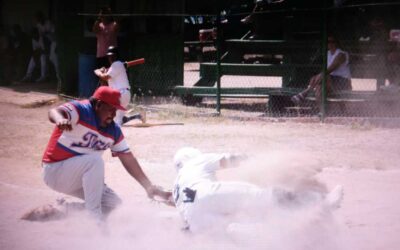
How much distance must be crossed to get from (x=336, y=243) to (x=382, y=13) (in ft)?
35.8

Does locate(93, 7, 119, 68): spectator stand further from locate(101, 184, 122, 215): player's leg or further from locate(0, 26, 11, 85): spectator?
locate(101, 184, 122, 215): player's leg

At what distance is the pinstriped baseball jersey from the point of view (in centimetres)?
534

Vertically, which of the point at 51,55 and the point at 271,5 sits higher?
the point at 271,5

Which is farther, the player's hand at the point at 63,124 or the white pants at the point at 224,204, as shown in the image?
the player's hand at the point at 63,124

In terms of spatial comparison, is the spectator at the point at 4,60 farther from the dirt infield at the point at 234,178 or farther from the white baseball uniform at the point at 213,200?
the white baseball uniform at the point at 213,200

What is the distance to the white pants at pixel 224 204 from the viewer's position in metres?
4.72

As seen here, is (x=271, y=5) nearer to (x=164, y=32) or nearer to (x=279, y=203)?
(x=164, y=32)

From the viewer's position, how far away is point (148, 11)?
1755cm

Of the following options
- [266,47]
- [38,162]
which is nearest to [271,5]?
[266,47]

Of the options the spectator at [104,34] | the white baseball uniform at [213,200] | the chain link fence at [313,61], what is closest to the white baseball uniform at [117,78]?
the chain link fence at [313,61]

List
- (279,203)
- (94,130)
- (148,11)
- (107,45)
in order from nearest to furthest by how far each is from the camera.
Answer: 1. (279,203)
2. (94,130)
3. (107,45)
4. (148,11)

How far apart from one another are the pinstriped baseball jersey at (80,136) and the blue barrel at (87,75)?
9612mm

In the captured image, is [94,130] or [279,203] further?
[94,130]

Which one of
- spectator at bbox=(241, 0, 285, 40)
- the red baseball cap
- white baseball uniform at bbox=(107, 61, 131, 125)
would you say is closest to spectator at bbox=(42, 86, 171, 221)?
the red baseball cap
